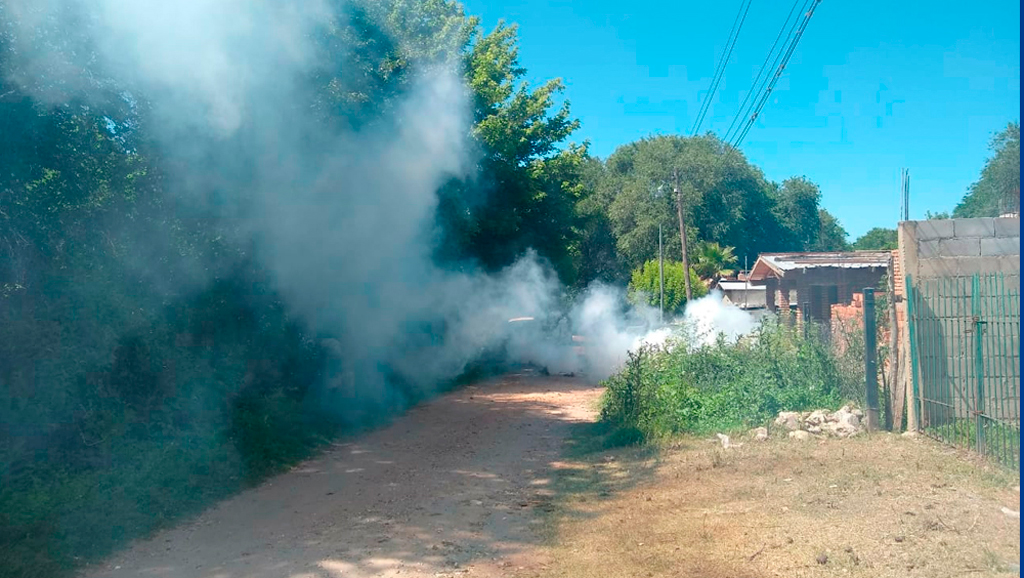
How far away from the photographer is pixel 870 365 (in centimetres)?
915

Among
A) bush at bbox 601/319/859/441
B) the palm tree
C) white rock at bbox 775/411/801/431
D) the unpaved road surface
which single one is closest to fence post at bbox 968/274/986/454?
bush at bbox 601/319/859/441

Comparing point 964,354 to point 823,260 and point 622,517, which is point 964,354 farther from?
point 823,260

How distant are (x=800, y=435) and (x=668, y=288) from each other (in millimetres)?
22079

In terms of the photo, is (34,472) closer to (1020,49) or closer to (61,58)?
(61,58)

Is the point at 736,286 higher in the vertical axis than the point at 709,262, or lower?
lower

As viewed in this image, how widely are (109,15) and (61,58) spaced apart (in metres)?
0.82

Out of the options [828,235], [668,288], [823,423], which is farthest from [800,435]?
[828,235]

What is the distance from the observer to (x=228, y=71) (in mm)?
9688

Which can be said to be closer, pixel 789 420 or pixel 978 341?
pixel 978 341

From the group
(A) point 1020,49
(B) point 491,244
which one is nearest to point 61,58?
(A) point 1020,49

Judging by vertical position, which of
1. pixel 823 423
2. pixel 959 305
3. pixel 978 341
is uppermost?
pixel 959 305

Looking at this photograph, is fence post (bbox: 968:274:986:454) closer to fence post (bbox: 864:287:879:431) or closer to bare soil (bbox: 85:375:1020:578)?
bare soil (bbox: 85:375:1020:578)

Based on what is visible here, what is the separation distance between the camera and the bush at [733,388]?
10195 millimetres

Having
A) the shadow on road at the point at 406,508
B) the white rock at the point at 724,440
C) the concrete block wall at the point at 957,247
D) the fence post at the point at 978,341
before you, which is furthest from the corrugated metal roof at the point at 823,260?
the white rock at the point at 724,440
